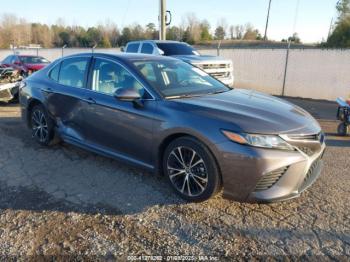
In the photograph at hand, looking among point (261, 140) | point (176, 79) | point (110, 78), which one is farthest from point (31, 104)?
point (261, 140)

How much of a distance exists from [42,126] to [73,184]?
180cm

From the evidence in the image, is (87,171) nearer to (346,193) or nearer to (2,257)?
(2,257)

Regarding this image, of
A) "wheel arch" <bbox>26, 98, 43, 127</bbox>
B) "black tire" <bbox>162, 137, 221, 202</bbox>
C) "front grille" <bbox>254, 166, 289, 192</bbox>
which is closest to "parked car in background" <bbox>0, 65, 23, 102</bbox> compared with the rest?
"wheel arch" <bbox>26, 98, 43, 127</bbox>

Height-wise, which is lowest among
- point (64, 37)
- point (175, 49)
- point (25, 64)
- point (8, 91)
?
point (8, 91)

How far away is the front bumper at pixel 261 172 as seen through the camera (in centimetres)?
289

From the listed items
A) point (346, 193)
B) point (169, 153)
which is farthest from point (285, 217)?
point (169, 153)

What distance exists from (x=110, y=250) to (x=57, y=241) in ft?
1.67

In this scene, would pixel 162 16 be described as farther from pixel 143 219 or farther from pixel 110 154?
pixel 143 219

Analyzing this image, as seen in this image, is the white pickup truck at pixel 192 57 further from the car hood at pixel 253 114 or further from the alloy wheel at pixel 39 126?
the car hood at pixel 253 114

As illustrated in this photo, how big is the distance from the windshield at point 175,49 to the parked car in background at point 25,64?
698 cm

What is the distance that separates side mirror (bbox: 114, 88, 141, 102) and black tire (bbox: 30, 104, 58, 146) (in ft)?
6.34

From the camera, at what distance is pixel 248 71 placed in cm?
1266

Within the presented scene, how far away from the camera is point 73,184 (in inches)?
152

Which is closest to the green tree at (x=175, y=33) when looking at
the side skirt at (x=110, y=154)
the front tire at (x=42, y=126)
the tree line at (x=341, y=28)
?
the tree line at (x=341, y=28)
